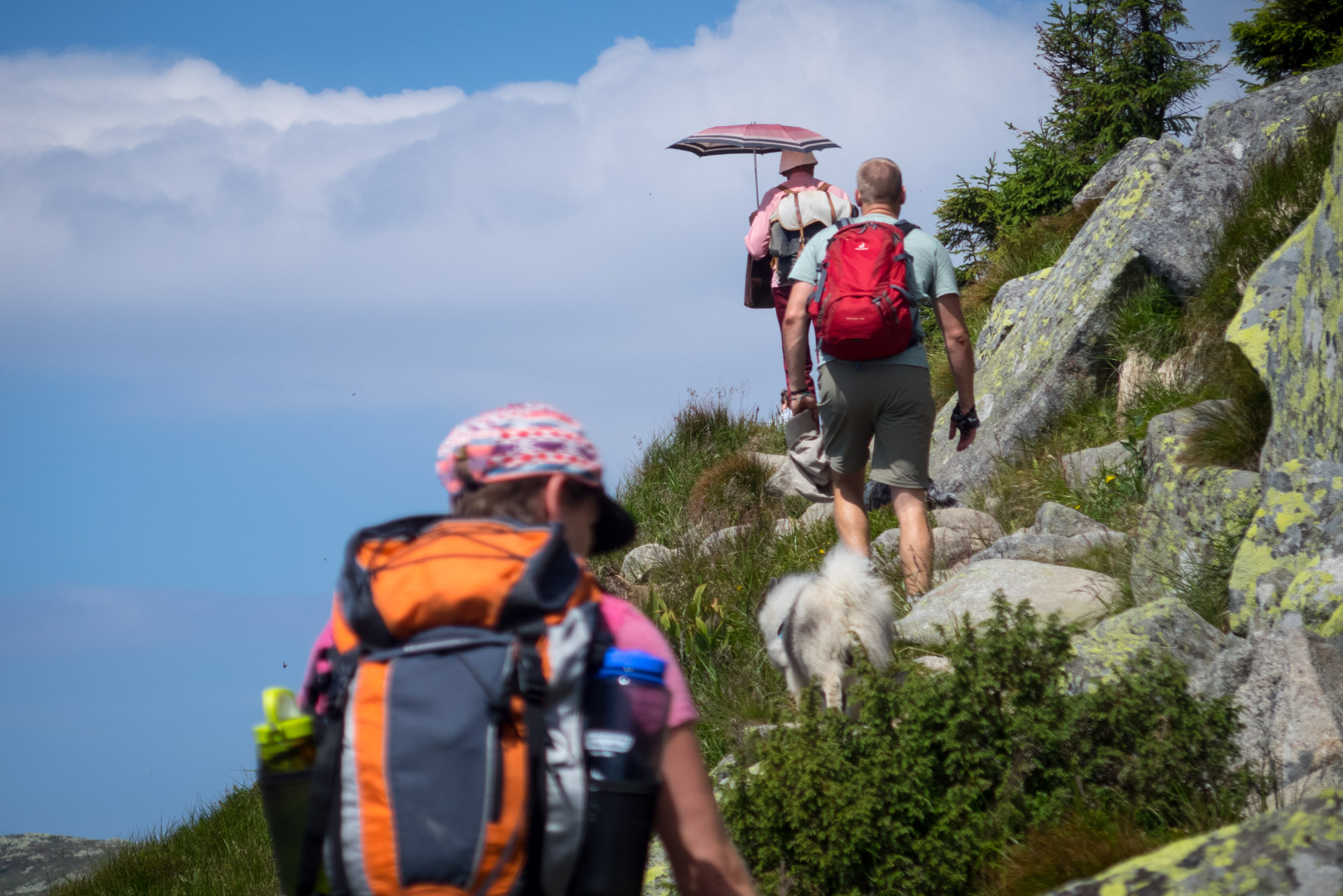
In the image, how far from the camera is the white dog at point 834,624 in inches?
170

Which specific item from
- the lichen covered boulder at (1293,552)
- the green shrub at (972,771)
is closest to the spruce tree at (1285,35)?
the lichen covered boulder at (1293,552)

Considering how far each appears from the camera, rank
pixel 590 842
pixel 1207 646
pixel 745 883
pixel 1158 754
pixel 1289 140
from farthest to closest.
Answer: pixel 1289 140 → pixel 1207 646 → pixel 1158 754 → pixel 745 883 → pixel 590 842

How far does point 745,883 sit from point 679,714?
1.09 ft

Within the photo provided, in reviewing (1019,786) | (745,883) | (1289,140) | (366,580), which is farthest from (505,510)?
(1289,140)

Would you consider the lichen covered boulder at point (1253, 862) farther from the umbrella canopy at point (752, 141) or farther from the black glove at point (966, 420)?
the umbrella canopy at point (752, 141)

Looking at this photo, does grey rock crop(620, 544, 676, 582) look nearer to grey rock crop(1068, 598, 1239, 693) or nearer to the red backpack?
the red backpack

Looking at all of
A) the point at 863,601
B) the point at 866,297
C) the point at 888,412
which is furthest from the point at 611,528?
the point at 888,412

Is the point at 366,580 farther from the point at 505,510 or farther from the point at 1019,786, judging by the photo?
the point at 1019,786

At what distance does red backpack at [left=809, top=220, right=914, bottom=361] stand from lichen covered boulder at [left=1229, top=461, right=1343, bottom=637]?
202cm

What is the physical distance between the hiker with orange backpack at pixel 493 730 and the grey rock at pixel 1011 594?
369 centimetres

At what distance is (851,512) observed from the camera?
6.14 meters

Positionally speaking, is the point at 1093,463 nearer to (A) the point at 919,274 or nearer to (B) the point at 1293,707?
(A) the point at 919,274

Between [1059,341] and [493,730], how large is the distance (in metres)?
8.10

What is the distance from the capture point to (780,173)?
9.30 m
